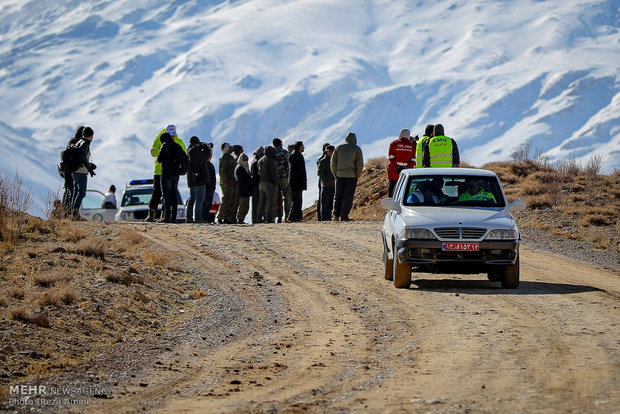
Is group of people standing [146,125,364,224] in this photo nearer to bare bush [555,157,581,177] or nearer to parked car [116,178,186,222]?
parked car [116,178,186,222]

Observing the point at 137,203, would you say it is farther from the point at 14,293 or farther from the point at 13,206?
the point at 14,293

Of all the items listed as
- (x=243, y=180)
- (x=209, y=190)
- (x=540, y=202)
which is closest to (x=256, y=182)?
(x=243, y=180)

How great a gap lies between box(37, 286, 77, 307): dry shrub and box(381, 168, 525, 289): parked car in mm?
4155

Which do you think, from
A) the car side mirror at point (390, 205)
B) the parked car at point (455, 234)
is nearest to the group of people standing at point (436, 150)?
the parked car at point (455, 234)

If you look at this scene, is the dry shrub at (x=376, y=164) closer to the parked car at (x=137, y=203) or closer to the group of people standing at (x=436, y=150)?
the parked car at (x=137, y=203)

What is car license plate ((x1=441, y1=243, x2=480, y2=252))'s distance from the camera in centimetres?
1345

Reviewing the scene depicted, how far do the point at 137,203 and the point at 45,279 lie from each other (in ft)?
54.7

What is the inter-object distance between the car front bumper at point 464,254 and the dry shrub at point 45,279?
4.27m

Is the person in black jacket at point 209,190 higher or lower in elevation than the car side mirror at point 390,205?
higher

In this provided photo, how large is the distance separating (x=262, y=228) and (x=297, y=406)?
15.0 metres

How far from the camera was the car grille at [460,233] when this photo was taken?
13508 millimetres

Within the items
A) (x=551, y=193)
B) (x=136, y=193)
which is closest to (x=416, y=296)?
(x=551, y=193)

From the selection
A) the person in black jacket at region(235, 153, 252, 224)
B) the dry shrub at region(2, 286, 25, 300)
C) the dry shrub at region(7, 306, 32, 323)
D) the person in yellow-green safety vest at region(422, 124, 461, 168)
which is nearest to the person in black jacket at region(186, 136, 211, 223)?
the person in black jacket at region(235, 153, 252, 224)

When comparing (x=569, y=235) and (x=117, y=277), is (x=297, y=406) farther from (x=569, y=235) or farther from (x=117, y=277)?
(x=569, y=235)
